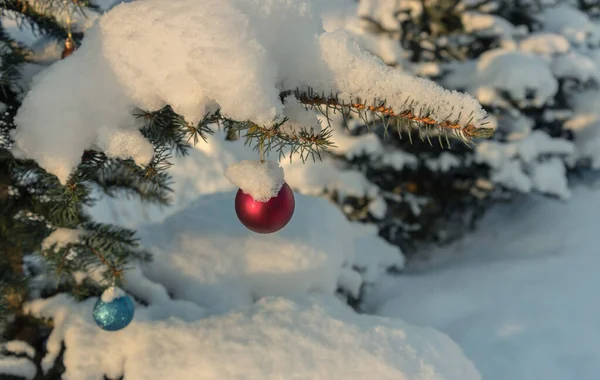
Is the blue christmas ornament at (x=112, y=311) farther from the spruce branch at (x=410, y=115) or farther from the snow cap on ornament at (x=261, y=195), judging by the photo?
the spruce branch at (x=410, y=115)

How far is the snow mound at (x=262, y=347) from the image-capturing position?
119 centimetres

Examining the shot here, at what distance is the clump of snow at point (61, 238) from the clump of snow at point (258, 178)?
578 mm

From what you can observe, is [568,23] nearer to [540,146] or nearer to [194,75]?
[540,146]

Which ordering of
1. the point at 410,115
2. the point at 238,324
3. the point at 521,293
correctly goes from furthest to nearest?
the point at 521,293
the point at 238,324
the point at 410,115

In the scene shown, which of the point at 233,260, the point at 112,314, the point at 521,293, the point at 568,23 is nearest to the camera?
the point at 112,314

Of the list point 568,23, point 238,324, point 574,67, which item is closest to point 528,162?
point 574,67

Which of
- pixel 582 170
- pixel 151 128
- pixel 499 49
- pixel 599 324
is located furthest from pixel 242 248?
pixel 582 170

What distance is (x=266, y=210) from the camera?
944 millimetres

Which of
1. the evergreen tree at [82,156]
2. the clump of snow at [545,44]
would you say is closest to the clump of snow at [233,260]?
the evergreen tree at [82,156]

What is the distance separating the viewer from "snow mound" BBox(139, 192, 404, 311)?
65.0 inches

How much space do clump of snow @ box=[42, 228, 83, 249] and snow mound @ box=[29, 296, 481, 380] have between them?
26 centimetres

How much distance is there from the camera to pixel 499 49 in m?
3.04

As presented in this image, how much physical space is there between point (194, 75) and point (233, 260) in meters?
0.96

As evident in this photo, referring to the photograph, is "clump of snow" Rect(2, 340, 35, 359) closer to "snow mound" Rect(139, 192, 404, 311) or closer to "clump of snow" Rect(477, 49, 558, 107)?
"snow mound" Rect(139, 192, 404, 311)
